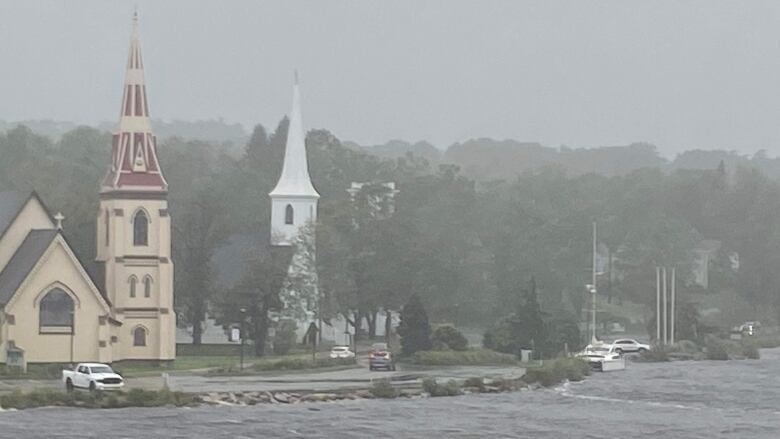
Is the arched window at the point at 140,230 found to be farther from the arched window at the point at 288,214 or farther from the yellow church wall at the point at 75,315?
the arched window at the point at 288,214

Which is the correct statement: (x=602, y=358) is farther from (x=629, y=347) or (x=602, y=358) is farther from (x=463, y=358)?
(x=629, y=347)

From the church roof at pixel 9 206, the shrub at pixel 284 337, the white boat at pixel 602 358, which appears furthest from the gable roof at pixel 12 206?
the white boat at pixel 602 358

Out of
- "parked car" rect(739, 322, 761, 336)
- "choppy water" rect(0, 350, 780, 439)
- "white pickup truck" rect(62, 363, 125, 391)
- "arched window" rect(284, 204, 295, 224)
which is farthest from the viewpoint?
"parked car" rect(739, 322, 761, 336)

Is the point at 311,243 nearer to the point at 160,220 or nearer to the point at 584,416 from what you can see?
the point at 160,220

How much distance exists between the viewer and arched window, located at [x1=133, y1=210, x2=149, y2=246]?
105 metres

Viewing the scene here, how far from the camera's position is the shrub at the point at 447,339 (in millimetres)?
111394

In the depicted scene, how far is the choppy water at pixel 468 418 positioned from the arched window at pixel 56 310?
23.0 metres

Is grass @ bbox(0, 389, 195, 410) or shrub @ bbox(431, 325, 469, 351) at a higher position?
shrub @ bbox(431, 325, 469, 351)

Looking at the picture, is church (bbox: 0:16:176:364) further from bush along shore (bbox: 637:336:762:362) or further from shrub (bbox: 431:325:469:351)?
bush along shore (bbox: 637:336:762:362)

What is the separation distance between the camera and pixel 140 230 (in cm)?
10475

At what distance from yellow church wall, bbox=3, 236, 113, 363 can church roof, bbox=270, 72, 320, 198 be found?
1441 inches

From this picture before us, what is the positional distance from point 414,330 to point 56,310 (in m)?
20.1

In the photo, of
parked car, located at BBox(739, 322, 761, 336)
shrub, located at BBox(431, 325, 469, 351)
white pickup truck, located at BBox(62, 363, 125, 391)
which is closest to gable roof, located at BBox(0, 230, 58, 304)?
white pickup truck, located at BBox(62, 363, 125, 391)

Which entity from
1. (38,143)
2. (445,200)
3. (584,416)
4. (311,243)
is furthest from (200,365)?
(38,143)
